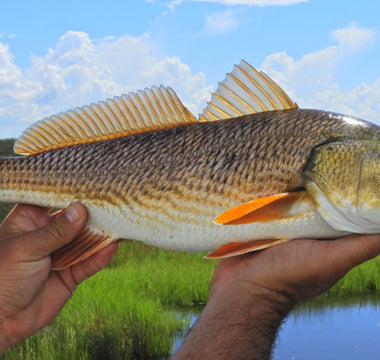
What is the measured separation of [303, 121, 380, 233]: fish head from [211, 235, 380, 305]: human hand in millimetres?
114

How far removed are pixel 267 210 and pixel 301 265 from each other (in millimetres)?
396

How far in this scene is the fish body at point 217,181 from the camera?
11.0 feet

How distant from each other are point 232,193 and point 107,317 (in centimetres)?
513

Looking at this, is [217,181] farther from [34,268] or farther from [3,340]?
[3,340]

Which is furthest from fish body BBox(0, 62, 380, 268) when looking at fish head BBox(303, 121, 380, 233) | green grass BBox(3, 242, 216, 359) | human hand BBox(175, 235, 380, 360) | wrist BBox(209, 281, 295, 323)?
green grass BBox(3, 242, 216, 359)

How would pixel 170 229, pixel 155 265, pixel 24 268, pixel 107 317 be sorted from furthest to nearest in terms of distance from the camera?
pixel 155 265 → pixel 107 317 → pixel 24 268 → pixel 170 229

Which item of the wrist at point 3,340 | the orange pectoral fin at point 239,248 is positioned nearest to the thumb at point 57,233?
the wrist at point 3,340

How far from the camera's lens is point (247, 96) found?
372cm

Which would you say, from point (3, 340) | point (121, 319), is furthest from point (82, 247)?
point (121, 319)

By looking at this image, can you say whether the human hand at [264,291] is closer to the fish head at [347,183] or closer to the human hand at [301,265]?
the human hand at [301,265]

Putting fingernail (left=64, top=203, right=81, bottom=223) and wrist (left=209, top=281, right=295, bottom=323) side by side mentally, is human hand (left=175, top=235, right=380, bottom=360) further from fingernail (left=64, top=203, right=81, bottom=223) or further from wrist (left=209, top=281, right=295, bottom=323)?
fingernail (left=64, top=203, right=81, bottom=223)

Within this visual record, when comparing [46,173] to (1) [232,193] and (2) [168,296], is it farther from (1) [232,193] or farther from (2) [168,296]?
(2) [168,296]

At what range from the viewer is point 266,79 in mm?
3684

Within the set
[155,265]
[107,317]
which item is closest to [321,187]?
[107,317]
